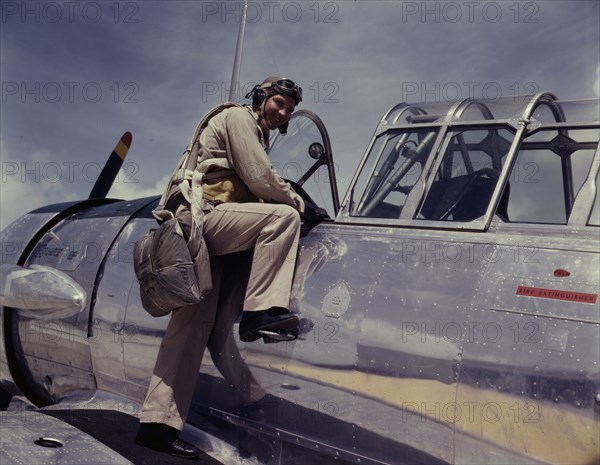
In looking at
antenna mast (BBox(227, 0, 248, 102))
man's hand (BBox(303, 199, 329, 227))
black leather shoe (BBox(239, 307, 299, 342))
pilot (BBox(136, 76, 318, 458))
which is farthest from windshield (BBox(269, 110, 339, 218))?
antenna mast (BBox(227, 0, 248, 102))

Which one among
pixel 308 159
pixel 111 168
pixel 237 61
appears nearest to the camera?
pixel 308 159

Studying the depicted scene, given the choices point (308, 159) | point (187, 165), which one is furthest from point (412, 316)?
point (308, 159)

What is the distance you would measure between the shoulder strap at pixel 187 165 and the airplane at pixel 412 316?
0.52 metres

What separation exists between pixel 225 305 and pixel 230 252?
13.2 inches

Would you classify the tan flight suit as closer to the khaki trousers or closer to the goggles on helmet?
the khaki trousers

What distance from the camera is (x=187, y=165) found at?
12.0 ft

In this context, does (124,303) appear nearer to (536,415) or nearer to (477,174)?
(477,174)

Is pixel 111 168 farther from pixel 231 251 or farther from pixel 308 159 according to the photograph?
pixel 231 251

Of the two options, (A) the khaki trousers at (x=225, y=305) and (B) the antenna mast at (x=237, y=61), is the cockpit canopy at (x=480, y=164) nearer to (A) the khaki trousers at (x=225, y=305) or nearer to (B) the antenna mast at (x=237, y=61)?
(A) the khaki trousers at (x=225, y=305)

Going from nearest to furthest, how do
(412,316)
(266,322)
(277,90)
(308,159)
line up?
(412,316) < (266,322) < (277,90) < (308,159)

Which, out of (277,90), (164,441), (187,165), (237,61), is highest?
(237,61)

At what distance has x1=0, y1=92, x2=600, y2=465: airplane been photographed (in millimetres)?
2596

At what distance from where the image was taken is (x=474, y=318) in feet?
9.13

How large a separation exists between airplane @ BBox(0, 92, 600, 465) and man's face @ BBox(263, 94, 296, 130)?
19.6 inches
